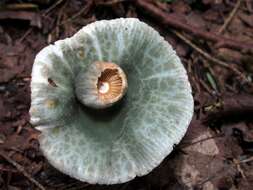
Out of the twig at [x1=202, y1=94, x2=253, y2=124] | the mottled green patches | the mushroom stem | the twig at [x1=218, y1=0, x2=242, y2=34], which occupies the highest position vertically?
the mushroom stem

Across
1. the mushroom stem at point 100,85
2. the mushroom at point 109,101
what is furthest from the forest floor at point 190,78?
the mushroom stem at point 100,85

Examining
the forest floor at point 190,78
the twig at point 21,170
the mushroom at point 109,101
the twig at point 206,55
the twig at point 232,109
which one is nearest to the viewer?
the mushroom at point 109,101

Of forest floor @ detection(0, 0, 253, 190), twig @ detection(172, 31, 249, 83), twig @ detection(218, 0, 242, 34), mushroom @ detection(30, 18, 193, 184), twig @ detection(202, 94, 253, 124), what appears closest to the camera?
mushroom @ detection(30, 18, 193, 184)

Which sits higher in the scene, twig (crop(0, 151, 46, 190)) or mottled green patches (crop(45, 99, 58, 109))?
mottled green patches (crop(45, 99, 58, 109))

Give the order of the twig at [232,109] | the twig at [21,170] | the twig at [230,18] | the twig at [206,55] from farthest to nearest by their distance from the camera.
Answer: the twig at [230,18] < the twig at [206,55] < the twig at [232,109] < the twig at [21,170]

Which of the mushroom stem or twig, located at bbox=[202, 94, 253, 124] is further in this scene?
twig, located at bbox=[202, 94, 253, 124]

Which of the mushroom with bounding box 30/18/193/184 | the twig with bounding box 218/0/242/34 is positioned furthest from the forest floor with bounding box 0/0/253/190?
the mushroom with bounding box 30/18/193/184

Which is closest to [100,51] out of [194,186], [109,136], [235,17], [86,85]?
[86,85]

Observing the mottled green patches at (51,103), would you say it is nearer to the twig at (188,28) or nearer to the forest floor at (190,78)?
the forest floor at (190,78)

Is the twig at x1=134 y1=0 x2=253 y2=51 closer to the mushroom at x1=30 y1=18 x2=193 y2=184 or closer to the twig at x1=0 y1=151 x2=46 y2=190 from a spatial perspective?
the mushroom at x1=30 y1=18 x2=193 y2=184
